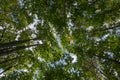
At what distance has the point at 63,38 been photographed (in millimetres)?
13312

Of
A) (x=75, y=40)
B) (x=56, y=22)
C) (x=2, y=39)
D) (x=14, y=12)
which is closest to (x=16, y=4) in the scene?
(x=14, y=12)

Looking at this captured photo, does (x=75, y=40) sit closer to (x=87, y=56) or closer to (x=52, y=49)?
(x=87, y=56)

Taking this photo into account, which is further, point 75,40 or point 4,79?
point 4,79

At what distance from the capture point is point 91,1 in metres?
11.8

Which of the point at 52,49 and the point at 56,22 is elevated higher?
the point at 56,22

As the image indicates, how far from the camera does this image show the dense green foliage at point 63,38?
1166 cm

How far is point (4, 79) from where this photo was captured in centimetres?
1470

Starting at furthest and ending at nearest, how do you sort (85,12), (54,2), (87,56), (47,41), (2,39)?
1. (2,39)
2. (47,41)
3. (87,56)
4. (54,2)
5. (85,12)

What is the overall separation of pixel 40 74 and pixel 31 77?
4.05 ft

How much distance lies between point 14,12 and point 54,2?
4.42 m

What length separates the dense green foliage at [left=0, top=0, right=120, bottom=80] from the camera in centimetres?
1166

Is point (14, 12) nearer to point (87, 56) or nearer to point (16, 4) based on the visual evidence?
point (16, 4)

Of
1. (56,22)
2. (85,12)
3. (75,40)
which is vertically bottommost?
(75,40)

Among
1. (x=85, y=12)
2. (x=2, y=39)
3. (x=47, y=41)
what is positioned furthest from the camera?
(x=2, y=39)
